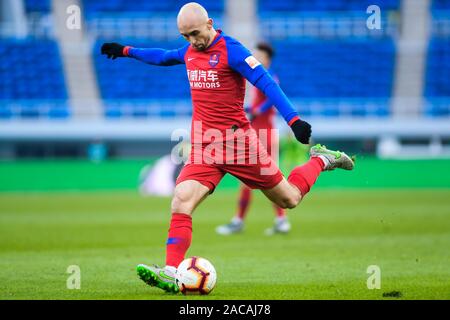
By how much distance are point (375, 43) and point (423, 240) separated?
26273mm

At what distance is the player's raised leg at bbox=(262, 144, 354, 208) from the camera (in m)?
7.47

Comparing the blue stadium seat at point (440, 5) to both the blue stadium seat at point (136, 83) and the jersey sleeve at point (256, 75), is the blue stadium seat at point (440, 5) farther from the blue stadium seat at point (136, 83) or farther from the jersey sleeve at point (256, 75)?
the jersey sleeve at point (256, 75)

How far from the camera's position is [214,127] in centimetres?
714

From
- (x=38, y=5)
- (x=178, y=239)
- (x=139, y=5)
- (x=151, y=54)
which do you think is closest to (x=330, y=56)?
(x=139, y=5)

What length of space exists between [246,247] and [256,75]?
4.10 meters

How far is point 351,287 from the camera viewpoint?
715cm

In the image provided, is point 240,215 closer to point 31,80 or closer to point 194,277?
point 194,277

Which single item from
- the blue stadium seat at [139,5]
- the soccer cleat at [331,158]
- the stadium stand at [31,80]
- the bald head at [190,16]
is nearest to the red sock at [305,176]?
the soccer cleat at [331,158]

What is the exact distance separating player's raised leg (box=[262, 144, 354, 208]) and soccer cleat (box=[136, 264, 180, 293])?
123 cm

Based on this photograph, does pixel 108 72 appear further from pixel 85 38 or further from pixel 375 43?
pixel 375 43

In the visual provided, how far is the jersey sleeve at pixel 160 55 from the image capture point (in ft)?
24.2

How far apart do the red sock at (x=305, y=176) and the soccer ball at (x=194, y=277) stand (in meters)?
1.36

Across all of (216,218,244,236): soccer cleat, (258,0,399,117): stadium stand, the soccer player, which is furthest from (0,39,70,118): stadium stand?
the soccer player

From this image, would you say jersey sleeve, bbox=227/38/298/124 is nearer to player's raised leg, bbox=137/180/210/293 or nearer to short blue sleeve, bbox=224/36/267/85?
short blue sleeve, bbox=224/36/267/85
